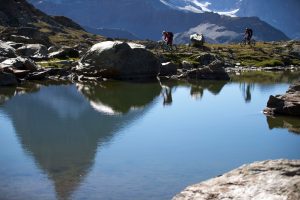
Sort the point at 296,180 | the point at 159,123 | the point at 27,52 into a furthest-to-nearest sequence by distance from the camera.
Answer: the point at 27,52, the point at 159,123, the point at 296,180

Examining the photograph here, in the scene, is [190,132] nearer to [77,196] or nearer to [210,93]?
[77,196]

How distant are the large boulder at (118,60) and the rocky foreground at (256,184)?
5135cm

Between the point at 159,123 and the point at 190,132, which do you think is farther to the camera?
the point at 159,123

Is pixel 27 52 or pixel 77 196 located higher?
pixel 27 52

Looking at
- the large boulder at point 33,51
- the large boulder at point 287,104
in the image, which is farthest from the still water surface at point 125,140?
the large boulder at point 33,51

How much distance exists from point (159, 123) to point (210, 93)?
20918 millimetres

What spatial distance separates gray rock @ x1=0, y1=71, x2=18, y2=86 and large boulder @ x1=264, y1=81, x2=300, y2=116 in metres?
27.5

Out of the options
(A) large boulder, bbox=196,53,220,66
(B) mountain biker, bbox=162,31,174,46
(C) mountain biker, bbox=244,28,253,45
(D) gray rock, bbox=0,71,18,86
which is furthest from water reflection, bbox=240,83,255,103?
(C) mountain biker, bbox=244,28,253,45

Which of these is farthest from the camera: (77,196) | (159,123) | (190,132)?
(159,123)

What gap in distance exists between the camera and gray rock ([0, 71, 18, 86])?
5443 cm

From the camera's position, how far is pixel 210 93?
5528 cm

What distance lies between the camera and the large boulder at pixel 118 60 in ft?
211

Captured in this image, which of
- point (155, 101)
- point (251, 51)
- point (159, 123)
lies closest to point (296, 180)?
point (159, 123)

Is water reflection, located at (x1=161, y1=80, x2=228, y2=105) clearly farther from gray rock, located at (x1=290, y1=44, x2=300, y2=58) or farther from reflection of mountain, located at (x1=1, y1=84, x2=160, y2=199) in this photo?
gray rock, located at (x1=290, y1=44, x2=300, y2=58)
